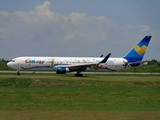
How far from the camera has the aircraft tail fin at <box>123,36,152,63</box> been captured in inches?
2288

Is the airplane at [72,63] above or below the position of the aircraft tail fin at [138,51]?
below

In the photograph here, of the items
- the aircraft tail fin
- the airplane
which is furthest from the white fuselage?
the aircraft tail fin

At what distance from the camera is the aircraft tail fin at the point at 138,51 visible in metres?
58.1

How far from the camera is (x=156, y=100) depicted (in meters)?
24.6

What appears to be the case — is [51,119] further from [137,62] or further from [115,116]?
[137,62]

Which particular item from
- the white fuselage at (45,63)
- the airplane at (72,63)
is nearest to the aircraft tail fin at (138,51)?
the airplane at (72,63)

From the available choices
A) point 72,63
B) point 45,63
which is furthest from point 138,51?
point 45,63

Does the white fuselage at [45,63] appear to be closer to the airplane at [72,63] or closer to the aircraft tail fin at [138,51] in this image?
the airplane at [72,63]

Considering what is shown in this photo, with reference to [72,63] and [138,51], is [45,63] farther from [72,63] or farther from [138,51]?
[138,51]

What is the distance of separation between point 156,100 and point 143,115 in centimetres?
802

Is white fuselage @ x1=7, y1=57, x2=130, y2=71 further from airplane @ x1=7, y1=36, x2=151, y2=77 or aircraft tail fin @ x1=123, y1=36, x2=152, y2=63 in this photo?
aircraft tail fin @ x1=123, y1=36, x2=152, y2=63

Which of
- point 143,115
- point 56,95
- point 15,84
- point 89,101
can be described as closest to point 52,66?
point 15,84

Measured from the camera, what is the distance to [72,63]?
180ft

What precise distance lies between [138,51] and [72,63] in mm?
11571
